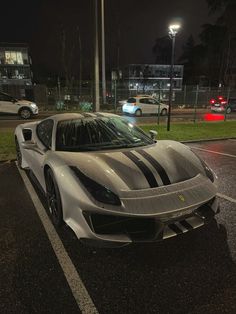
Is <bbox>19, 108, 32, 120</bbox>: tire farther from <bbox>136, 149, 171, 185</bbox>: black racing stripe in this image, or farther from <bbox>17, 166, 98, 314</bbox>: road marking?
<bbox>136, 149, 171, 185</bbox>: black racing stripe

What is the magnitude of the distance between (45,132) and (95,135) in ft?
3.08

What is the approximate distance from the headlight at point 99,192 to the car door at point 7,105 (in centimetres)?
1592

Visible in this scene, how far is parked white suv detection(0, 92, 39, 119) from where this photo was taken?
17.7 metres

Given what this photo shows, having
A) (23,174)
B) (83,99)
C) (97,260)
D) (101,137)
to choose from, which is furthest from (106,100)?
(97,260)

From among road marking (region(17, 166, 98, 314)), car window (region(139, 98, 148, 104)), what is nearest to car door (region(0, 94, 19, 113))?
car window (region(139, 98, 148, 104))

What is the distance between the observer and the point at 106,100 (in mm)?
24703

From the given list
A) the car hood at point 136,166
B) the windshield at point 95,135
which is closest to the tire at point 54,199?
the car hood at point 136,166

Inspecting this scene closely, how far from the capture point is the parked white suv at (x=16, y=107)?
17719 mm

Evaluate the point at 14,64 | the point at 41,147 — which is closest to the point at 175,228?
the point at 41,147

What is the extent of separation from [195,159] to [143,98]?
18.7m

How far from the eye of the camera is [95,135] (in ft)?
14.5

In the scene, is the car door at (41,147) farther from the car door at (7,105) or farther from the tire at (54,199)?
the car door at (7,105)

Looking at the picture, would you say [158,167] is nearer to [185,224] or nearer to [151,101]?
[185,224]

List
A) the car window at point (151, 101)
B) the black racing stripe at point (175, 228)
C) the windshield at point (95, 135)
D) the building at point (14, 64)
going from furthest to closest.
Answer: the building at point (14, 64) < the car window at point (151, 101) < the windshield at point (95, 135) < the black racing stripe at point (175, 228)
